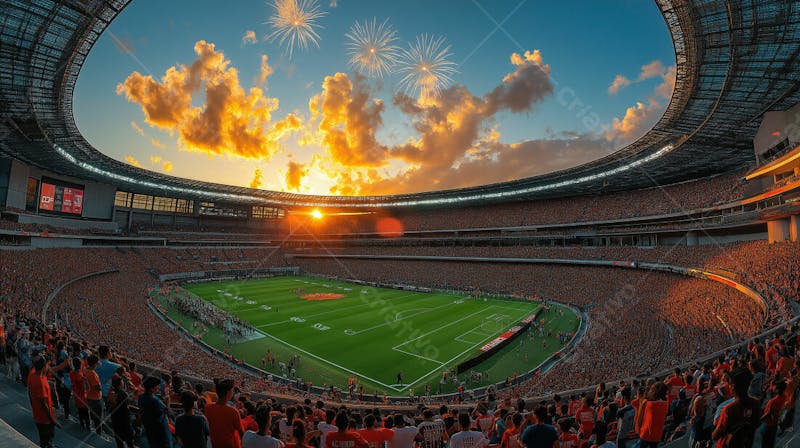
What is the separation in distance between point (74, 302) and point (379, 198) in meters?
49.2

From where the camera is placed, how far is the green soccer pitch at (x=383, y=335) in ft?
73.8

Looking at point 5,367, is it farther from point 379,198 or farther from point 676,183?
point 379,198

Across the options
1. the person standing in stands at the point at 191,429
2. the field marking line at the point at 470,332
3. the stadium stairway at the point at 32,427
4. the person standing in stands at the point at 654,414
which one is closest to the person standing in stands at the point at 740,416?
the person standing in stands at the point at 654,414

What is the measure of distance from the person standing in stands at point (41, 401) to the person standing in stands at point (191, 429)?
314cm

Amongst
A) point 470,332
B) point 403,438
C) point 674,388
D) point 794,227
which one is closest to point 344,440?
point 403,438

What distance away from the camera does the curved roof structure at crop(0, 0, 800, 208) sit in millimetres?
16609

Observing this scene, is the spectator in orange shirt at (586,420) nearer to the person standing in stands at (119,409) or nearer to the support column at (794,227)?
the person standing in stands at (119,409)

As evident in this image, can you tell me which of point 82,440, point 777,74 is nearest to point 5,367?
point 82,440

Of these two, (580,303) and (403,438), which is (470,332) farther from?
(403,438)

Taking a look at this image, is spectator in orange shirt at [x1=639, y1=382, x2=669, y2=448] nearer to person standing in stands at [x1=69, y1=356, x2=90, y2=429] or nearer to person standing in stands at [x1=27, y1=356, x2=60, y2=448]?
person standing in stands at [x1=27, y1=356, x2=60, y2=448]

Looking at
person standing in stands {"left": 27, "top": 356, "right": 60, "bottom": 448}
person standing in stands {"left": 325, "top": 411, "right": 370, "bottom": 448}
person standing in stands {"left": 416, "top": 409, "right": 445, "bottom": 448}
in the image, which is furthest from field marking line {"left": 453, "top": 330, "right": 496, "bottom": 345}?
person standing in stands {"left": 27, "top": 356, "right": 60, "bottom": 448}

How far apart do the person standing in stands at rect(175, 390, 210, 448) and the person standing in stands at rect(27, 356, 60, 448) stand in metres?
3.14

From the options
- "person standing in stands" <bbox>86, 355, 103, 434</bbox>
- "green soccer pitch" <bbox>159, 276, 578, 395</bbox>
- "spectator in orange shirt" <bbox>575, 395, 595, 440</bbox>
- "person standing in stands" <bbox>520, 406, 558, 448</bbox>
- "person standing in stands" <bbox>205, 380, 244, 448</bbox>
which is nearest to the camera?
"person standing in stands" <bbox>520, 406, 558, 448</bbox>

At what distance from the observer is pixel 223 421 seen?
429 centimetres
